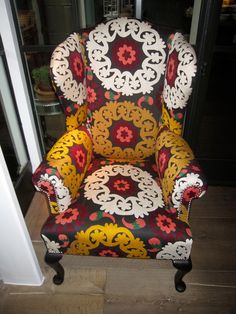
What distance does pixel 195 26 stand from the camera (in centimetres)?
144

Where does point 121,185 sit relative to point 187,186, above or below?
below

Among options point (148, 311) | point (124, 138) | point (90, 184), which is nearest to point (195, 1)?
point (124, 138)

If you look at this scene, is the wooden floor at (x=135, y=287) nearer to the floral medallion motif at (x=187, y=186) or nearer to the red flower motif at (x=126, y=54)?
the floral medallion motif at (x=187, y=186)

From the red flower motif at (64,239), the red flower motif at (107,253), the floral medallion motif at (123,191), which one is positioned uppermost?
the floral medallion motif at (123,191)

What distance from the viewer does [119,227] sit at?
100cm

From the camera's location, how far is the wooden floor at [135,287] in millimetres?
1170

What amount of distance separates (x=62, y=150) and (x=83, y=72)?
1.41 feet

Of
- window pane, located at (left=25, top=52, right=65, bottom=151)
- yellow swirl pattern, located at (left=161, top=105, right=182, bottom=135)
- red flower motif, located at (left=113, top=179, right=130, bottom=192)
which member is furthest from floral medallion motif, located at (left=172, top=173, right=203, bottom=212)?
window pane, located at (left=25, top=52, right=65, bottom=151)

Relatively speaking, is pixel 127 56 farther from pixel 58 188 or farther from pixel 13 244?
pixel 13 244

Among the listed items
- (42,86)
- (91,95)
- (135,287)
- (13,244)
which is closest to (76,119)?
(91,95)

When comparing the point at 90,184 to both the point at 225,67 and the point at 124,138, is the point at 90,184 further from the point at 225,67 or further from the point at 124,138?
the point at 225,67

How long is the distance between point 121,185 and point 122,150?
27 centimetres

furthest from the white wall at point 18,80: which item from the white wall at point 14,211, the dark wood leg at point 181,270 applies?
the dark wood leg at point 181,270

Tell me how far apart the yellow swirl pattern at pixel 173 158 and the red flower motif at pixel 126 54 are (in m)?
0.41
